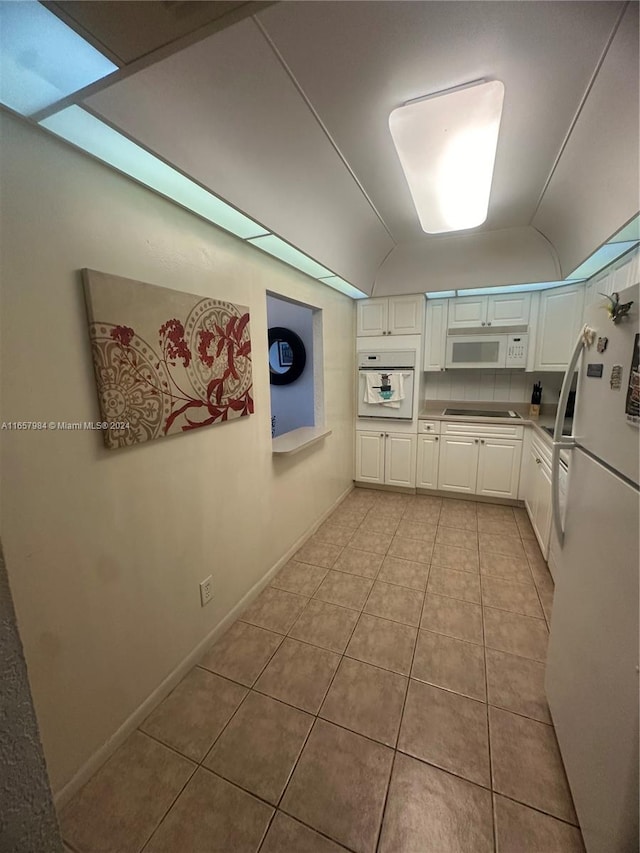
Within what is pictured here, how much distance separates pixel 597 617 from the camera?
97cm

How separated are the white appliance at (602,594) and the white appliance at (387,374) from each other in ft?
7.06

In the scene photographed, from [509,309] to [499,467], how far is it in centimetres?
154

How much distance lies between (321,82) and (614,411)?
1547 millimetres

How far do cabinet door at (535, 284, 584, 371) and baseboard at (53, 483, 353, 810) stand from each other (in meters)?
3.04

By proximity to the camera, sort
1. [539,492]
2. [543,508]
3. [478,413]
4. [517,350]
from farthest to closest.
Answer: [478,413]
[517,350]
[539,492]
[543,508]

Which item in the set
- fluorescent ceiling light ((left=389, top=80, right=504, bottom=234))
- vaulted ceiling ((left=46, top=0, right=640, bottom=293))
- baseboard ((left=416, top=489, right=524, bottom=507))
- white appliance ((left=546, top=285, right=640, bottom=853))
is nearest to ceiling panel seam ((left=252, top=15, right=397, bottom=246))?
vaulted ceiling ((left=46, top=0, right=640, bottom=293))

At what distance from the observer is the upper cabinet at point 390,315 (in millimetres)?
3316

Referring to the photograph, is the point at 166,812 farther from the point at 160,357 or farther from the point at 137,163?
the point at 137,163

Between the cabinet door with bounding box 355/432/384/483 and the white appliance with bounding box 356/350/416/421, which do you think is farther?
the cabinet door with bounding box 355/432/384/483

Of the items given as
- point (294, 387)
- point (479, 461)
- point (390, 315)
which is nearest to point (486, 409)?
point (479, 461)

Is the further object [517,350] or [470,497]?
[470,497]

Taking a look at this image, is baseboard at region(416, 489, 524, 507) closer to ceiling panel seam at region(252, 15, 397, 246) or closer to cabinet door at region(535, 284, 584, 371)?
cabinet door at region(535, 284, 584, 371)

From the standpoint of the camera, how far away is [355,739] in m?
1.31

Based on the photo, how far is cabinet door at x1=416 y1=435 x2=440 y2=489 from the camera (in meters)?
3.47
